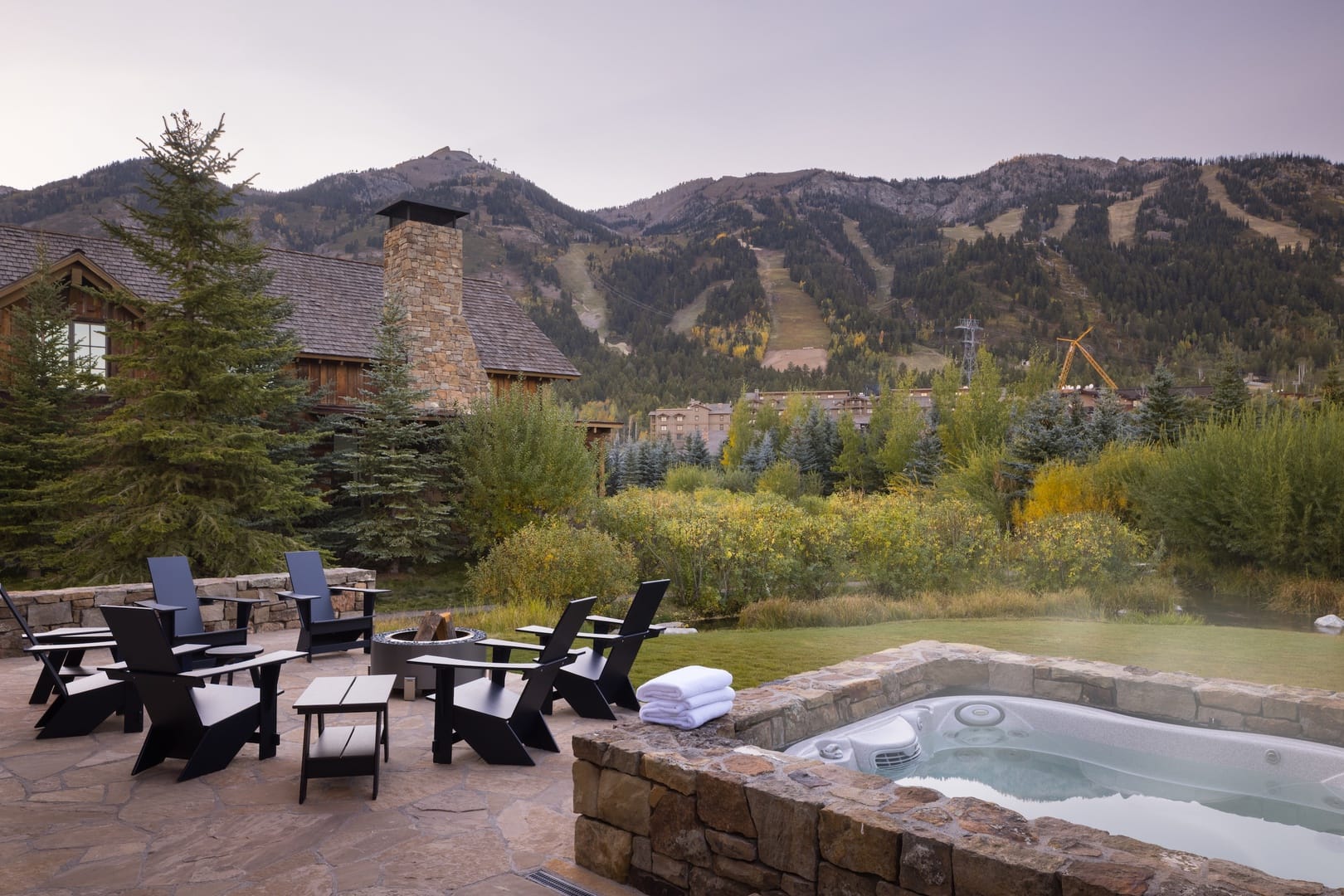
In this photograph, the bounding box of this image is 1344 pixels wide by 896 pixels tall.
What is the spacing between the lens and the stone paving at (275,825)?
325 centimetres

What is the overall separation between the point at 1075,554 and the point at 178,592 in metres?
12.1

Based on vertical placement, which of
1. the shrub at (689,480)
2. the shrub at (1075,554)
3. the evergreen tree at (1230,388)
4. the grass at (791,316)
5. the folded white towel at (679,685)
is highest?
the grass at (791,316)

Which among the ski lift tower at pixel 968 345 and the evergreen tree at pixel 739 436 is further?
the evergreen tree at pixel 739 436

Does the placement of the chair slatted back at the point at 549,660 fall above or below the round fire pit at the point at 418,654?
above

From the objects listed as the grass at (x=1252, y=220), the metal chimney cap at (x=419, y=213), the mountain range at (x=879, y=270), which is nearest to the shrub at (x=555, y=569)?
the metal chimney cap at (x=419, y=213)

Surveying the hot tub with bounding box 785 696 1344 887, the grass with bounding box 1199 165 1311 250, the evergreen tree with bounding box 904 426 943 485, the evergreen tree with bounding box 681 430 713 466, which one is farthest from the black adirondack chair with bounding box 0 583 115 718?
the grass with bounding box 1199 165 1311 250

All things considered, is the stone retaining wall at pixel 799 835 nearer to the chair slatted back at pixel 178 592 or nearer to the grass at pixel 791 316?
the chair slatted back at pixel 178 592

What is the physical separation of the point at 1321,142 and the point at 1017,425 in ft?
31.7

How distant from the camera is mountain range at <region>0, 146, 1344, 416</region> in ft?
253

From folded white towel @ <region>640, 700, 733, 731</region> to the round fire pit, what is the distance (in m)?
2.33

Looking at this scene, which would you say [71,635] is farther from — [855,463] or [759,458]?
[759,458]

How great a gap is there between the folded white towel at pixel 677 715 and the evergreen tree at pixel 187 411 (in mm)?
10613

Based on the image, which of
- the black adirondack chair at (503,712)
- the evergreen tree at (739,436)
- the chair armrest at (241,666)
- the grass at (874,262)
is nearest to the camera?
the chair armrest at (241,666)

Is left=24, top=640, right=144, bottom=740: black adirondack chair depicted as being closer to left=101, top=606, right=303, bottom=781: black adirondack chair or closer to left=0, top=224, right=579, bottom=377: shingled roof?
left=101, top=606, right=303, bottom=781: black adirondack chair
